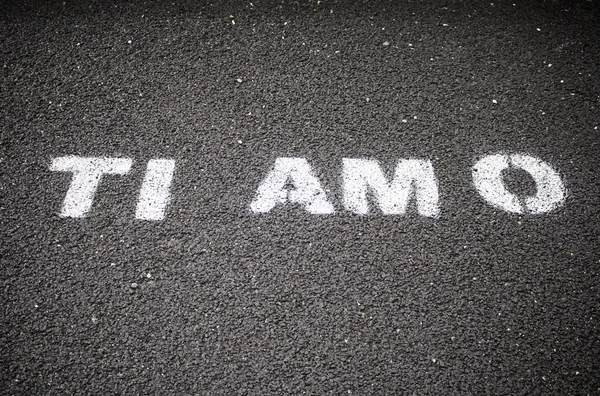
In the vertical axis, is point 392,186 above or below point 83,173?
below

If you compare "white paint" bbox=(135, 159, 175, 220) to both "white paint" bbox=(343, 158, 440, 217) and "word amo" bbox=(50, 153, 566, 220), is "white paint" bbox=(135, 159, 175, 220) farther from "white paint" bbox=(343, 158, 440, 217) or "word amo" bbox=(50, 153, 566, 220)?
"white paint" bbox=(343, 158, 440, 217)

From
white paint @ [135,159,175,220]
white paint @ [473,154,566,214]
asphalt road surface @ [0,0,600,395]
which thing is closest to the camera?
asphalt road surface @ [0,0,600,395]

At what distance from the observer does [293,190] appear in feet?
8.54

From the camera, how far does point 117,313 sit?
7.21 ft

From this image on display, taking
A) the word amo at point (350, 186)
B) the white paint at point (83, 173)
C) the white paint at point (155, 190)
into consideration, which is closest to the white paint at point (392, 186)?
the word amo at point (350, 186)

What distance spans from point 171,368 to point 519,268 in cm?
183

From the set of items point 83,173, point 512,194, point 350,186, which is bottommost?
point 512,194

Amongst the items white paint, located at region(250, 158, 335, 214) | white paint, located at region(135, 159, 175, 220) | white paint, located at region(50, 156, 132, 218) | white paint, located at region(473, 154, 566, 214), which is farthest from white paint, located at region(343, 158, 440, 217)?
white paint, located at region(50, 156, 132, 218)

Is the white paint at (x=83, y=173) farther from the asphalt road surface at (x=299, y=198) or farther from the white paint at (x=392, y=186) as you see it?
the white paint at (x=392, y=186)

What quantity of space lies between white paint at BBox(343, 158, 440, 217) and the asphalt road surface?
0.01 metres

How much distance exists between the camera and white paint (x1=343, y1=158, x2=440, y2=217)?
2564 mm

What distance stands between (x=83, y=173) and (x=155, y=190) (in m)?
0.44

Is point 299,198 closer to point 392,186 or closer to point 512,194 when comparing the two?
point 392,186

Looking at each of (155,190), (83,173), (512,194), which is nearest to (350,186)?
(512,194)
